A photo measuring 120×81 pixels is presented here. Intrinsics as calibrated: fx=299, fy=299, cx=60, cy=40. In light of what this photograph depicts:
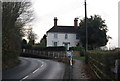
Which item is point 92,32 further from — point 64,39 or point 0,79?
point 0,79

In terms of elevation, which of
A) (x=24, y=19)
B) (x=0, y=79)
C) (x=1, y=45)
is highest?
(x=24, y=19)

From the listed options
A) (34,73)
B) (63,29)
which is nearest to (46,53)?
(63,29)

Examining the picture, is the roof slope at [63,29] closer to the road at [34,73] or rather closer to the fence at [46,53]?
the fence at [46,53]

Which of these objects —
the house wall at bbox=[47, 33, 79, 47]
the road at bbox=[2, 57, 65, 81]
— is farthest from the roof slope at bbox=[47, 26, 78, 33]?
the road at bbox=[2, 57, 65, 81]

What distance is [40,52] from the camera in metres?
65.7

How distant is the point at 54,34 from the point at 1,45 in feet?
201

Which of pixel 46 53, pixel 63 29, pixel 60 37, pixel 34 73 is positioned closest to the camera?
pixel 34 73

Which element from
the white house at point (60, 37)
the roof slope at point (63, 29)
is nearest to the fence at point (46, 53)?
the white house at point (60, 37)

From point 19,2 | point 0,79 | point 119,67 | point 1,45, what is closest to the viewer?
point 119,67

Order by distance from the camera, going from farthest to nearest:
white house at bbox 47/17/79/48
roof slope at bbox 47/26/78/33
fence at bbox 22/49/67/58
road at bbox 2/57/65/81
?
1. roof slope at bbox 47/26/78/33
2. white house at bbox 47/17/79/48
3. fence at bbox 22/49/67/58
4. road at bbox 2/57/65/81

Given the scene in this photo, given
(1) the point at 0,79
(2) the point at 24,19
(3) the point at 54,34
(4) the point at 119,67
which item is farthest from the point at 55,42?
(4) the point at 119,67

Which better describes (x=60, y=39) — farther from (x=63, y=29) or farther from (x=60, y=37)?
(x=63, y=29)

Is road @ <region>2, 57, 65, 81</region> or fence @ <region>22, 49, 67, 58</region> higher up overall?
fence @ <region>22, 49, 67, 58</region>

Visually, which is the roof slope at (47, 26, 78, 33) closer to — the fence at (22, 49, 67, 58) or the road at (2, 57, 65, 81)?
the fence at (22, 49, 67, 58)
